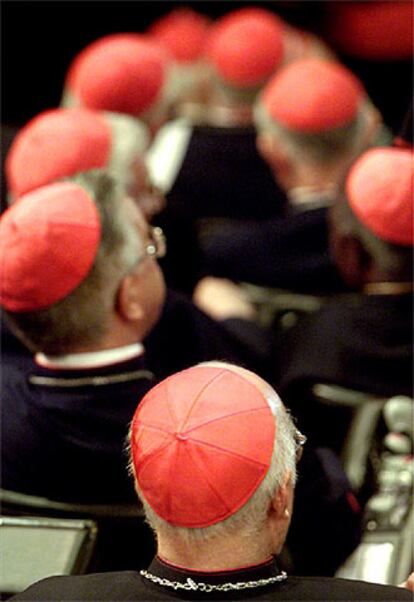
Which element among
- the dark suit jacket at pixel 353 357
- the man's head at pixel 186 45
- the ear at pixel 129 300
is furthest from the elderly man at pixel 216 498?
the man's head at pixel 186 45

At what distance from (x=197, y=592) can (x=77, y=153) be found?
62.0 inches

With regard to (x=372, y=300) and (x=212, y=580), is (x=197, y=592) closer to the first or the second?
(x=212, y=580)

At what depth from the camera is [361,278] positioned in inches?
99.0

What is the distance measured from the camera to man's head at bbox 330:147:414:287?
242 centimetres

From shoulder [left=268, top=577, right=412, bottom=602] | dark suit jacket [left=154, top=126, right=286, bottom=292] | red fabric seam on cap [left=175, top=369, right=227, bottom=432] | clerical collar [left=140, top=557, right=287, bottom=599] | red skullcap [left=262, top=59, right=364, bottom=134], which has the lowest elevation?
dark suit jacket [left=154, top=126, right=286, bottom=292]

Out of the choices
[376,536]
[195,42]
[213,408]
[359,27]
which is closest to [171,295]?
[376,536]

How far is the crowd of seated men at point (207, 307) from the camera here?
145cm

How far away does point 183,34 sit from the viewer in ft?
16.7

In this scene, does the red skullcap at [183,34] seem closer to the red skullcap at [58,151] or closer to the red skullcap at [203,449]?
the red skullcap at [58,151]

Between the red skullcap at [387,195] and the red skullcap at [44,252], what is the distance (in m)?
0.68

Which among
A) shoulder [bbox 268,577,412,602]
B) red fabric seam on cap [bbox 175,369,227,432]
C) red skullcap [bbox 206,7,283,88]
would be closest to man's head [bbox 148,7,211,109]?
red skullcap [bbox 206,7,283,88]

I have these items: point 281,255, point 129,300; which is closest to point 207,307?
point 281,255

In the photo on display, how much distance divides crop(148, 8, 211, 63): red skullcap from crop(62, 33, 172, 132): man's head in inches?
50.8

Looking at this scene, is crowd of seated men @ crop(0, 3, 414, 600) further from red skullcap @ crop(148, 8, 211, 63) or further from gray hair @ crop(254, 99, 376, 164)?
red skullcap @ crop(148, 8, 211, 63)
